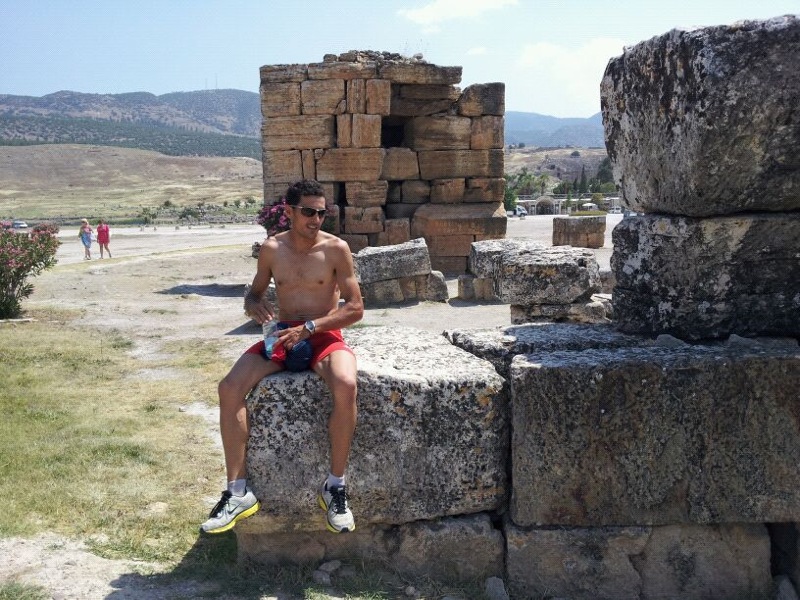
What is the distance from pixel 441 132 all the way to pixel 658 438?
15002 mm

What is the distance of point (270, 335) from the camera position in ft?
13.5

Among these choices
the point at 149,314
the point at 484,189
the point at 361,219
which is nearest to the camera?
the point at 149,314

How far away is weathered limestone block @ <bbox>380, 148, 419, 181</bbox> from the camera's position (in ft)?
59.1

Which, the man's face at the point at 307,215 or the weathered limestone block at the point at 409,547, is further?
the man's face at the point at 307,215

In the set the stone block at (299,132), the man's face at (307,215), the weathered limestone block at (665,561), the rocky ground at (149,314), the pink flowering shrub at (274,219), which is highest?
the stone block at (299,132)

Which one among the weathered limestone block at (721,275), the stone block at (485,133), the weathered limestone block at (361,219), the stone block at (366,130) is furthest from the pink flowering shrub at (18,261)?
the weathered limestone block at (721,275)

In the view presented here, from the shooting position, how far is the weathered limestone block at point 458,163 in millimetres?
18389

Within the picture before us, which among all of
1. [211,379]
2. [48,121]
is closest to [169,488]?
[211,379]

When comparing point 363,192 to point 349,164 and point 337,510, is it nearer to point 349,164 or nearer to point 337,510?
point 349,164

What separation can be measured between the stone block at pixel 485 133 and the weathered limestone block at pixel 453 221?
1516 mm

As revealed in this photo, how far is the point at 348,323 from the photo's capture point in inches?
170

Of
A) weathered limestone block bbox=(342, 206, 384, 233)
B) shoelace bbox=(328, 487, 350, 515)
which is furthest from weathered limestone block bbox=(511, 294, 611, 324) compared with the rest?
weathered limestone block bbox=(342, 206, 384, 233)

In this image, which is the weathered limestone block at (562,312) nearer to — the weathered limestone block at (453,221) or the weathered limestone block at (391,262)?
the weathered limestone block at (391,262)

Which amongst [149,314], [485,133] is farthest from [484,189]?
[149,314]
